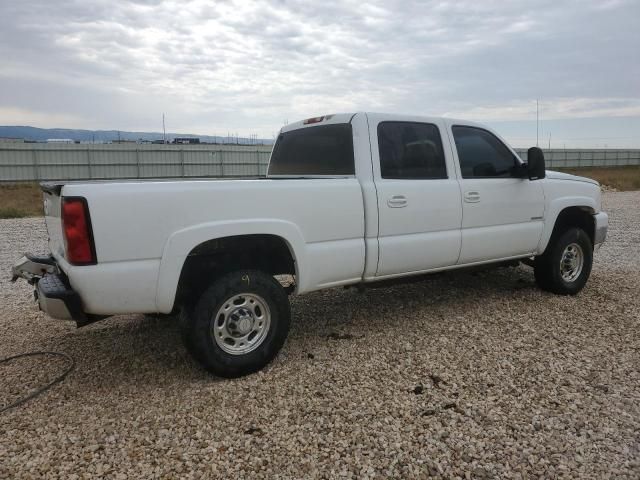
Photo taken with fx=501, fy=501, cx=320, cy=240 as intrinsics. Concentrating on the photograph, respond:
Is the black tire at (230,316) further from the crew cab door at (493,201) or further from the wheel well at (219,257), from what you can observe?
the crew cab door at (493,201)

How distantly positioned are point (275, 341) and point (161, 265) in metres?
1.06

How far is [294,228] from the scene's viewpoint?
12.2 feet

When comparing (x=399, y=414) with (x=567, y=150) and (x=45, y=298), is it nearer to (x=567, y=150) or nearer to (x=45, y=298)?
(x=45, y=298)

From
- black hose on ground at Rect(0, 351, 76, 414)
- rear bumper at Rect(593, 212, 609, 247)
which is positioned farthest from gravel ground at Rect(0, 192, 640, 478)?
rear bumper at Rect(593, 212, 609, 247)

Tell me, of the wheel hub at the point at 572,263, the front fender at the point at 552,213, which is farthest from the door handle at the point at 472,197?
the wheel hub at the point at 572,263

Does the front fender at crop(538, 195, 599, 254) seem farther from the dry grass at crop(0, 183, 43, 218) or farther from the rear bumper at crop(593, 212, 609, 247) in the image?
the dry grass at crop(0, 183, 43, 218)

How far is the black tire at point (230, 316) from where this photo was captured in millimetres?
3486

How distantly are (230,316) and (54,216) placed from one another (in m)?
Answer: 1.49

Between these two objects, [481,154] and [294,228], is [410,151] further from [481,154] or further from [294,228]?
[294,228]

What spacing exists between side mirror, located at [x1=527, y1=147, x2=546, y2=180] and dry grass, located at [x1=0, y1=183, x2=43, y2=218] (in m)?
16.1

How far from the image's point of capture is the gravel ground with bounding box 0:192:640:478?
2711 millimetres

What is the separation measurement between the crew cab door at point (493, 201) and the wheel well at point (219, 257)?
1.94 meters

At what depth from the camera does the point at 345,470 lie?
8.61ft

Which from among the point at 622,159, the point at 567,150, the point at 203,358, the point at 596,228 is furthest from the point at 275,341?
the point at 622,159
